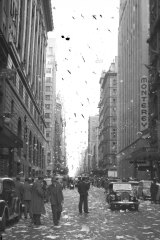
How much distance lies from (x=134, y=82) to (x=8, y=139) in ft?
170

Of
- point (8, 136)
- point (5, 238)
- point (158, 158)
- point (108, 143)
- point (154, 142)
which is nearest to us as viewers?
point (5, 238)

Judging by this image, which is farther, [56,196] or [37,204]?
[56,196]

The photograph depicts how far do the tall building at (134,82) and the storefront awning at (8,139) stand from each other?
26333 millimetres

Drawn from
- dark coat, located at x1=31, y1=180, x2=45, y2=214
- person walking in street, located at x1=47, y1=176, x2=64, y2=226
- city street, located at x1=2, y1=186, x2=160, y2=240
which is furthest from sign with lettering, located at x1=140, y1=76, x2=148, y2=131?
dark coat, located at x1=31, y1=180, x2=45, y2=214

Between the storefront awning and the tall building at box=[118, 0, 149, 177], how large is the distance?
2633 centimetres

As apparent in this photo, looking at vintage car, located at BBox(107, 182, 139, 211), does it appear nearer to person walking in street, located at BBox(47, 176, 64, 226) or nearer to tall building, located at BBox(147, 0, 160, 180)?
person walking in street, located at BBox(47, 176, 64, 226)

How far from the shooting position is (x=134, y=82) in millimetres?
81938

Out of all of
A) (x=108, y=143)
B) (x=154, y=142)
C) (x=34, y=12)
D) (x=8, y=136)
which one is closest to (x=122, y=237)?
(x=8, y=136)

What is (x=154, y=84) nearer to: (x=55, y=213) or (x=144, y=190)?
(x=144, y=190)

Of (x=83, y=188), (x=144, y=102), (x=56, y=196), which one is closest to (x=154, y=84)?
(x=144, y=102)

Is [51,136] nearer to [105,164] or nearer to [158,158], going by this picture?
[105,164]

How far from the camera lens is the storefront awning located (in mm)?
29900

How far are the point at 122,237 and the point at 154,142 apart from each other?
1875 inches

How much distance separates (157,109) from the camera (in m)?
60.2
